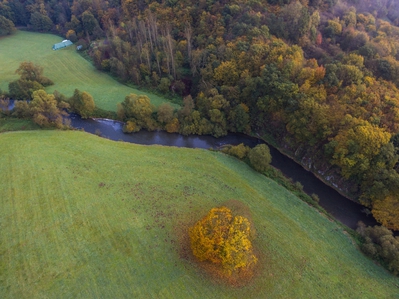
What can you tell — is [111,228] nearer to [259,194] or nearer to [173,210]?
[173,210]

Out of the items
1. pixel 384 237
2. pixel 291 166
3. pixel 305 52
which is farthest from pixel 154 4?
pixel 384 237

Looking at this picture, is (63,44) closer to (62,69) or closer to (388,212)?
(62,69)

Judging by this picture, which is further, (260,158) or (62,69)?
(62,69)

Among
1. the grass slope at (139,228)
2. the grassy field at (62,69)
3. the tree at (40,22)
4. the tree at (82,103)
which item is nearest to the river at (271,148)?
the tree at (82,103)

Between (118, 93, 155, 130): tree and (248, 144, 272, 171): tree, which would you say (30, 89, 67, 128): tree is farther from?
(248, 144, 272, 171): tree

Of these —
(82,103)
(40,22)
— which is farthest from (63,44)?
(82,103)

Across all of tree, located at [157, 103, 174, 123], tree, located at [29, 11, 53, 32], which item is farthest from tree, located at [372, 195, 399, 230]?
tree, located at [29, 11, 53, 32]

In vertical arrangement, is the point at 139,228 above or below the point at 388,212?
below

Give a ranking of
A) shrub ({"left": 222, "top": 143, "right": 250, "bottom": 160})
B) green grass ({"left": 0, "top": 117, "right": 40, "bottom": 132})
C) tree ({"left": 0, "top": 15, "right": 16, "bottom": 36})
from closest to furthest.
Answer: shrub ({"left": 222, "top": 143, "right": 250, "bottom": 160})
green grass ({"left": 0, "top": 117, "right": 40, "bottom": 132})
tree ({"left": 0, "top": 15, "right": 16, "bottom": 36})
